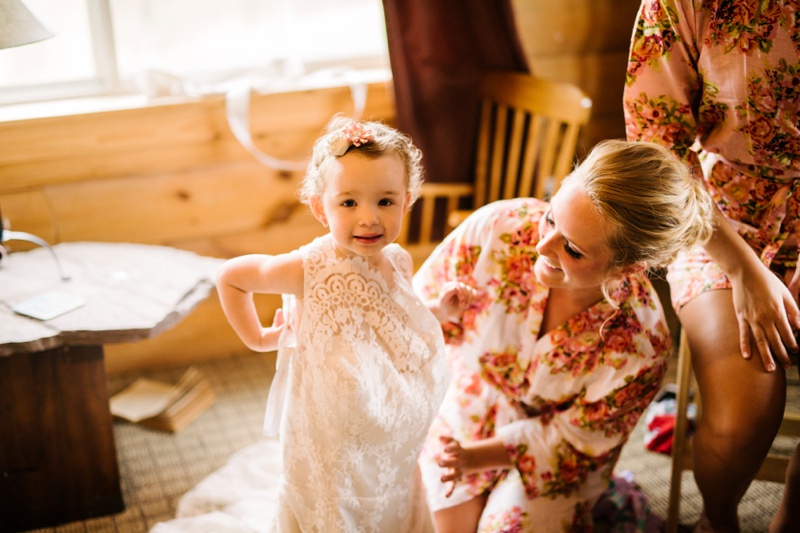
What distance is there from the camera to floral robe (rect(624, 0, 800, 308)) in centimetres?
142

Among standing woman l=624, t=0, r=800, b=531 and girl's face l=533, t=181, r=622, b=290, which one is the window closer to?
standing woman l=624, t=0, r=800, b=531

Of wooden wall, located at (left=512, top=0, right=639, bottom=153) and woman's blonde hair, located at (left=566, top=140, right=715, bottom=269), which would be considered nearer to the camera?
woman's blonde hair, located at (left=566, top=140, right=715, bottom=269)

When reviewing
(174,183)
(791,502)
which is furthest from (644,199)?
(174,183)

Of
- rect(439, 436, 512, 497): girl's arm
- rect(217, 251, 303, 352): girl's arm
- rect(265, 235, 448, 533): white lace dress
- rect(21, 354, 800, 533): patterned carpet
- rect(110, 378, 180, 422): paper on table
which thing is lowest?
rect(21, 354, 800, 533): patterned carpet

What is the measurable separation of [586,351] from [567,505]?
325 millimetres

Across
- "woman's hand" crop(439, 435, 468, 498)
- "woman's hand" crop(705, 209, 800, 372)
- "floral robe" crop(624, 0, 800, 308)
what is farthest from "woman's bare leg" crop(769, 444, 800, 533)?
"woman's hand" crop(439, 435, 468, 498)

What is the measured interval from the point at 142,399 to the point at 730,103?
5.73ft

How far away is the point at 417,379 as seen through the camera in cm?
135

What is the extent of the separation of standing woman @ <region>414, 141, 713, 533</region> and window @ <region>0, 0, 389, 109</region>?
3.64 ft

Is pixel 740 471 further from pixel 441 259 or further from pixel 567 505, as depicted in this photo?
pixel 441 259

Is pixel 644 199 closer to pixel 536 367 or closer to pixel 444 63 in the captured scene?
pixel 536 367

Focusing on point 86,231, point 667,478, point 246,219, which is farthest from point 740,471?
point 86,231

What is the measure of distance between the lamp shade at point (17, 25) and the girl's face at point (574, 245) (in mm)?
1046

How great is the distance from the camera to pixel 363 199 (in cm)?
121
